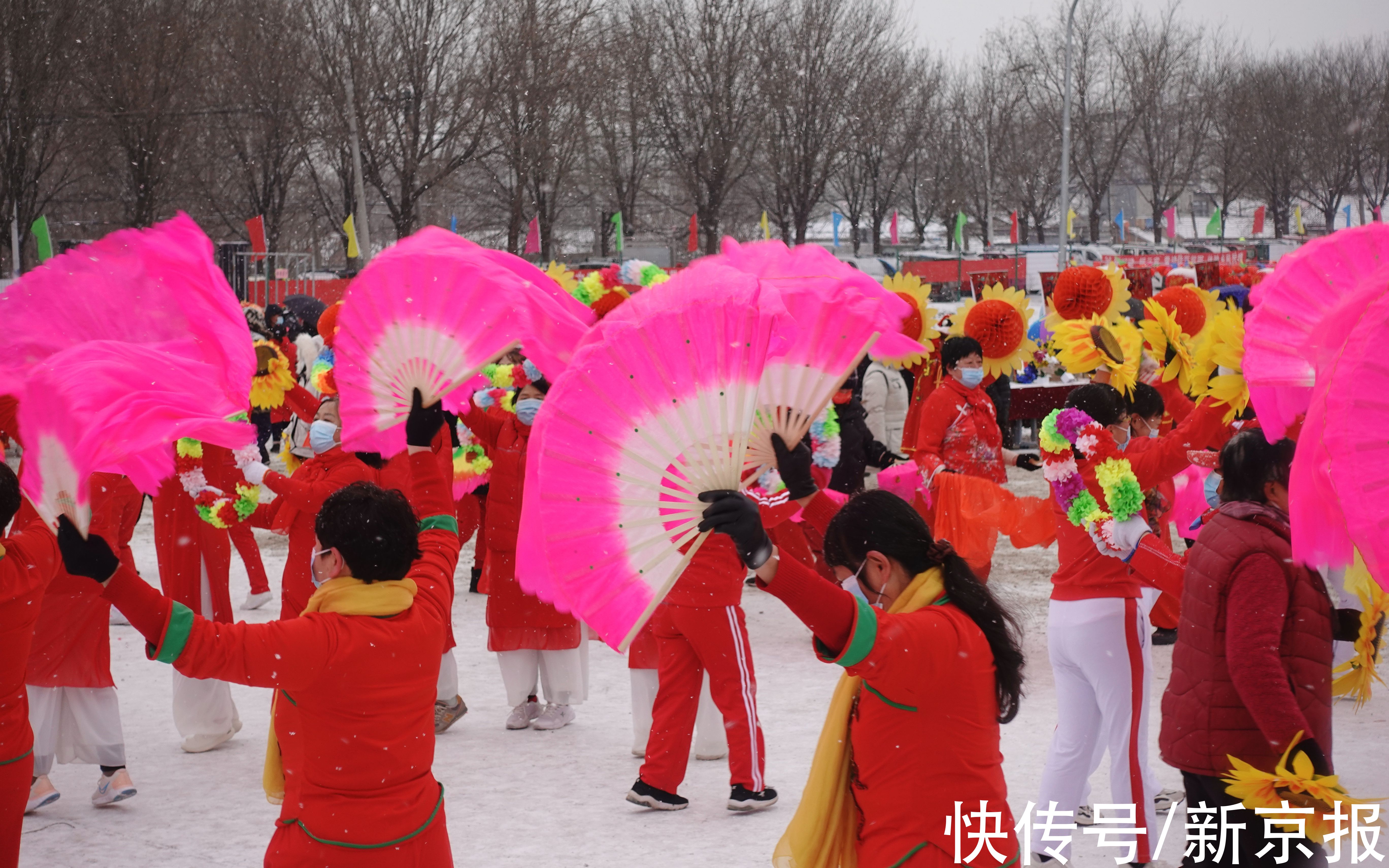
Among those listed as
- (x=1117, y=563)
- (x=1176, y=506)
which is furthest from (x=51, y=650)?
(x=1176, y=506)

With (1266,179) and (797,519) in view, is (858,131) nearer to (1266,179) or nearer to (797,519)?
(1266,179)

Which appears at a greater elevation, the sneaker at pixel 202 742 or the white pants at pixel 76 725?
the white pants at pixel 76 725

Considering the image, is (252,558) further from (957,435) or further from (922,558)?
(922,558)

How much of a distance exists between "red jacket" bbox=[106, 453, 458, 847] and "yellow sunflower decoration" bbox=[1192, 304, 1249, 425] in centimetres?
238

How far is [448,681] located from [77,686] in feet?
5.61

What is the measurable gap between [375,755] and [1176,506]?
5.99 meters

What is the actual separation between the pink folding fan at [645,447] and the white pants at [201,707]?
4.07m

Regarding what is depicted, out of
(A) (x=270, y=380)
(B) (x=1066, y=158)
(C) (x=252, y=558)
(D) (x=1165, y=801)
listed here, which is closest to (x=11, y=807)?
(A) (x=270, y=380)

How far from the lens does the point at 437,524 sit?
376 centimetres

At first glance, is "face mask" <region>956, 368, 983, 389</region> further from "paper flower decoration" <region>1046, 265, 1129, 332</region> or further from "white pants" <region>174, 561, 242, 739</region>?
"white pants" <region>174, 561, 242, 739</region>

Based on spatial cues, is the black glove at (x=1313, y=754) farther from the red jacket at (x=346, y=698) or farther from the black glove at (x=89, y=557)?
the black glove at (x=89, y=557)

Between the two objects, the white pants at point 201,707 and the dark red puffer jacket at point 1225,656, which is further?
the white pants at point 201,707

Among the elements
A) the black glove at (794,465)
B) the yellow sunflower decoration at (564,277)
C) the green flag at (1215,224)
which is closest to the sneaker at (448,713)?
the yellow sunflower decoration at (564,277)

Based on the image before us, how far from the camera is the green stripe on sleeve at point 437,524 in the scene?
3.74m
